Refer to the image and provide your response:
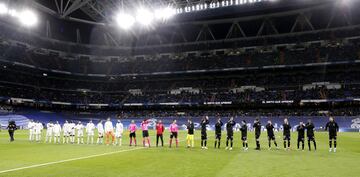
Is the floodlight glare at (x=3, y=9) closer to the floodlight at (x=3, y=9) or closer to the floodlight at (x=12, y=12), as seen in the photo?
the floodlight at (x=3, y=9)

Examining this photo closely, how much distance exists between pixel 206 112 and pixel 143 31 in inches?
1099

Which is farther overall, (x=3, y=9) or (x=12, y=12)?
(x=12, y=12)

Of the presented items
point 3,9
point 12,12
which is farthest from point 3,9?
point 12,12

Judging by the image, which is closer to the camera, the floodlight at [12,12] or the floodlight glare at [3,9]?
the floodlight glare at [3,9]

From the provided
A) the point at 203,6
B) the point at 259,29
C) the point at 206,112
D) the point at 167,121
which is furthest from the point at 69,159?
the point at 259,29

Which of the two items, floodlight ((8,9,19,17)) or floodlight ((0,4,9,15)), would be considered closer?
floodlight ((0,4,9,15))

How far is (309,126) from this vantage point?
77.9 ft

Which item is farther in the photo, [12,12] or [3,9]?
[12,12]

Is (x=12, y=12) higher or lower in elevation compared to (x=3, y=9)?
higher

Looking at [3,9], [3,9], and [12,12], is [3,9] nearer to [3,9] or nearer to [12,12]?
[3,9]

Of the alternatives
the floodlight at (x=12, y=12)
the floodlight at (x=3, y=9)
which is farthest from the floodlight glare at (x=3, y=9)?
the floodlight at (x=12, y=12)

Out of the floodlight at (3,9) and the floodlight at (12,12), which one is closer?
the floodlight at (3,9)

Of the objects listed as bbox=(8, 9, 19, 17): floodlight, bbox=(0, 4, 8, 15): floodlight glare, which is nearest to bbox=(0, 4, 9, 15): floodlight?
bbox=(0, 4, 8, 15): floodlight glare

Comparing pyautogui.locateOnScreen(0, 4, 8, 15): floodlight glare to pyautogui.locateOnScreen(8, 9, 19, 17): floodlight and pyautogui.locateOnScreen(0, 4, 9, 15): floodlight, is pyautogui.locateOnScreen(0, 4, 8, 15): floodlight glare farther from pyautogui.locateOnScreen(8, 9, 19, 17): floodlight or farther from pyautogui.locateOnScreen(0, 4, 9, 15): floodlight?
pyautogui.locateOnScreen(8, 9, 19, 17): floodlight
